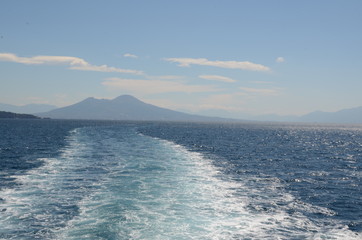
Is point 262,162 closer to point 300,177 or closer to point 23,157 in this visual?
point 300,177

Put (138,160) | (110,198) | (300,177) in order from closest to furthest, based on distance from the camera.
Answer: (110,198) → (300,177) → (138,160)

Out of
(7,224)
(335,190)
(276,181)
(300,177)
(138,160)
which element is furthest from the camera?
(138,160)

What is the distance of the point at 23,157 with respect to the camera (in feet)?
153

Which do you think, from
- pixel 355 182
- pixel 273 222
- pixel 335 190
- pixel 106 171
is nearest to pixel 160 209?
pixel 273 222

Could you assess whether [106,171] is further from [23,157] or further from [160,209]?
[23,157]

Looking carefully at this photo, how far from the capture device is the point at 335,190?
1174 inches

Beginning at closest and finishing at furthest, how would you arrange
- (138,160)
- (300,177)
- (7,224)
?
(7,224) < (300,177) < (138,160)

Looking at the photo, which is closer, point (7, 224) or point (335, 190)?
point (7, 224)

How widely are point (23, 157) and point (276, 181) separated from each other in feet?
118

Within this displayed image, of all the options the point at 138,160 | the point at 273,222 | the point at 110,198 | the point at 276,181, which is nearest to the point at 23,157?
the point at 138,160

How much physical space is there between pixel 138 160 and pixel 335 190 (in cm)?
2487

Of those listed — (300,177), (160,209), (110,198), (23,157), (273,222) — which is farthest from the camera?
(23,157)

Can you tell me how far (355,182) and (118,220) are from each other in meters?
27.0

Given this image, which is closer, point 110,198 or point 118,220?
point 118,220
